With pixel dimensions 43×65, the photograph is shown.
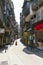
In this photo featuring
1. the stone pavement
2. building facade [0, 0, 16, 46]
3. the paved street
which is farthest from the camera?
building facade [0, 0, 16, 46]

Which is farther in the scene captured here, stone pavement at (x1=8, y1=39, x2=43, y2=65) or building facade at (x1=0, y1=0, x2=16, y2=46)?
building facade at (x1=0, y1=0, x2=16, y2=46)

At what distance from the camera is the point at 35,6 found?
4822 cm

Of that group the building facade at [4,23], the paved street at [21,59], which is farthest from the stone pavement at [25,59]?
the building facade at [4,23]

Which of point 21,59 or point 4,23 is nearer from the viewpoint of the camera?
point 21,59

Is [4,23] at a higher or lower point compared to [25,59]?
higher

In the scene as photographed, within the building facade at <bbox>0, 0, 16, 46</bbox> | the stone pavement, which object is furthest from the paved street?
the building facade at <bbox>0, 0, 16, 46</bbox>

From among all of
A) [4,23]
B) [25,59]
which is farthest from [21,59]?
[4,23]

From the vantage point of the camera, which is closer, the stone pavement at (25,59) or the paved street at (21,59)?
the paved street at (21,59)

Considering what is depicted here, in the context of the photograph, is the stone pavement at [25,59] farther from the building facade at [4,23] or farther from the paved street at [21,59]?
the building facade at [4,23]

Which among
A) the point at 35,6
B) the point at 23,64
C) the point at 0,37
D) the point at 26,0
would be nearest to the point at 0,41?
the point at 0,37

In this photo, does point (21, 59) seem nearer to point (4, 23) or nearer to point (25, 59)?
point (25, 59)

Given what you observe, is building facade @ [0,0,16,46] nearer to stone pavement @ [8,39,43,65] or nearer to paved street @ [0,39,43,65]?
stone pavement @ [8,39,43,65]

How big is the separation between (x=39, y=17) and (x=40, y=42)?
5075 mm

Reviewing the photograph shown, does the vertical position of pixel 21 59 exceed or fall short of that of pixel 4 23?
it falls short
